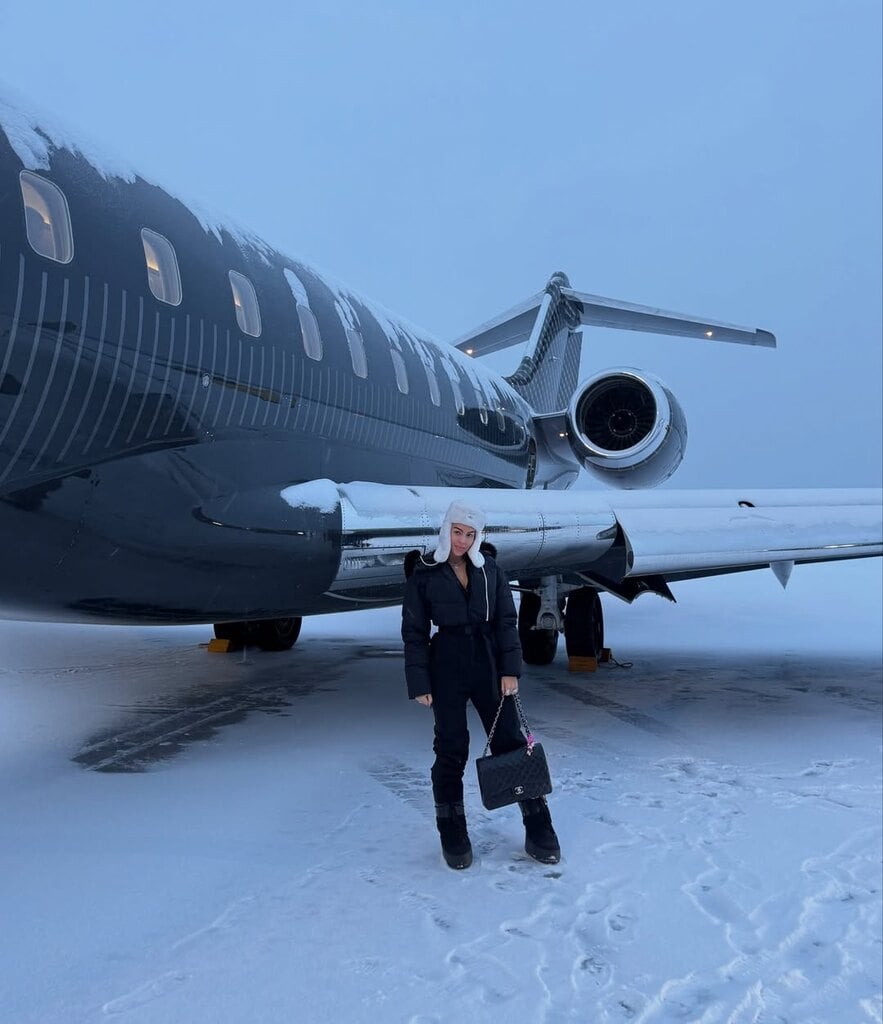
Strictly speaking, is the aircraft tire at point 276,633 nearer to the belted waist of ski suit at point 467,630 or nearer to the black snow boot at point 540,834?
the belted waist of ski suit at point 467,630

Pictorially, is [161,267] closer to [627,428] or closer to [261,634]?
[261,634]

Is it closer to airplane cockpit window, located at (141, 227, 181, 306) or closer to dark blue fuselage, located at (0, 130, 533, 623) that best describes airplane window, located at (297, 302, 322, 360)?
dark blue fuselage, located at (0, 130, 533, 623)

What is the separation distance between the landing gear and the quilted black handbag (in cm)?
669

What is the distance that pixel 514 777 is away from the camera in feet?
12.2

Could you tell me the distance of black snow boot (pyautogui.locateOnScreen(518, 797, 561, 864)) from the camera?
12.0 feet

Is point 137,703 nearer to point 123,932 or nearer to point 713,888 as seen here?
point 123,932

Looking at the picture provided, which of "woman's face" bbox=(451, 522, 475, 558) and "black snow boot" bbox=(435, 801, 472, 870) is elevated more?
"woman's face" bbox=(451, 522, 475, 558)

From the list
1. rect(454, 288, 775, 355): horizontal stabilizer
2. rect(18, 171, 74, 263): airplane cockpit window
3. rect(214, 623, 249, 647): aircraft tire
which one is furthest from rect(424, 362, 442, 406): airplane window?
rect(454, 288, 775, 355): horizontal stabilizer

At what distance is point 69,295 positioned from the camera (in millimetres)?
3945

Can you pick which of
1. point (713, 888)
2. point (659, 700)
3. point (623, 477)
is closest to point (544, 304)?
point (623, 477)

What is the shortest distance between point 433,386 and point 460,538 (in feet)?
15.3

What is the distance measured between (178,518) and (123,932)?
2.09 m

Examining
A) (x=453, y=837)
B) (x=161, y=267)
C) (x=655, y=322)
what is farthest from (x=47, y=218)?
(x=655, y=322)

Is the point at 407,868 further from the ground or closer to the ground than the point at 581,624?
closer to the ground
